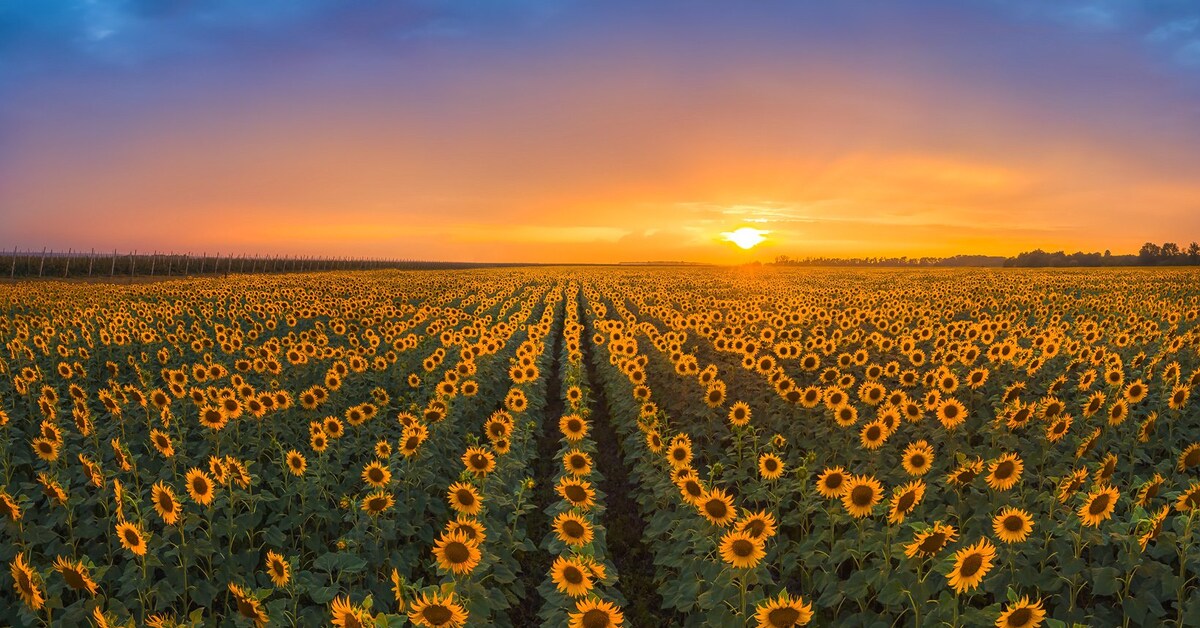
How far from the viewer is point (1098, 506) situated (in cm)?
452

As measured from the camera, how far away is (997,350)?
10.7 m

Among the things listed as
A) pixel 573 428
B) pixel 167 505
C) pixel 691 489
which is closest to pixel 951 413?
pixel 691 489

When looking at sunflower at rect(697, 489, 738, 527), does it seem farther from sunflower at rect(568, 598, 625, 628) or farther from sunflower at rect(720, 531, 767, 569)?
sunflower at rect(568, 598, 625, 628)

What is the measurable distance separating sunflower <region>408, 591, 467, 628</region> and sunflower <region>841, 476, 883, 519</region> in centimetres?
326

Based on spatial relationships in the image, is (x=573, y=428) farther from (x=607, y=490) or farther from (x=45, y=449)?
(x=45, y=449)

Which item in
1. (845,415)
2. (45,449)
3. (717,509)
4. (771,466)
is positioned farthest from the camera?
(845,415)

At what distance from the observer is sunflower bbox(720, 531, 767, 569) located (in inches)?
186

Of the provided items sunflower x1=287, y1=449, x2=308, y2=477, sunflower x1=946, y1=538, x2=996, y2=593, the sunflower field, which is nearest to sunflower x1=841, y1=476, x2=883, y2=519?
the sunflower field

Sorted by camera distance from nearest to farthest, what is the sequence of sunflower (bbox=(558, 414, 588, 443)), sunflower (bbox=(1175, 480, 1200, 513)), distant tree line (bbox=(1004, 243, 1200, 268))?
sunflower (bbox=(1175, 480, 1200, 513)) → sunflower (bbox=(558, 414, 588, 443)) → distant tree line (bbox=(1004, 243, 1200, 268))

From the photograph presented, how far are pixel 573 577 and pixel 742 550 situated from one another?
1338 millimetres

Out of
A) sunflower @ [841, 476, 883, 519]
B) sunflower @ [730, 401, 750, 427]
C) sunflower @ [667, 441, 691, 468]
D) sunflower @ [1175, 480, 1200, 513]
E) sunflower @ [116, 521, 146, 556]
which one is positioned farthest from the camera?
sunflower @ [730, 401, 750, 427]

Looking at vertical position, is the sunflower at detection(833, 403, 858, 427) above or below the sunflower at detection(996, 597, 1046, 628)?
above

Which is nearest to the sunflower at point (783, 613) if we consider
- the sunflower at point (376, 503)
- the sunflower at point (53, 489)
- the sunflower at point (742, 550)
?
the sunflower at point (742, 550)

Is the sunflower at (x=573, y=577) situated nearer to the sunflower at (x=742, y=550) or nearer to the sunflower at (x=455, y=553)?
the sunflower at (x=455, y=553)
